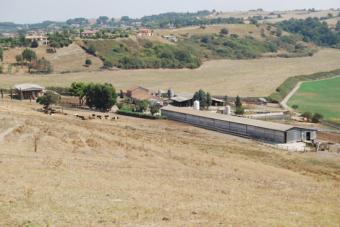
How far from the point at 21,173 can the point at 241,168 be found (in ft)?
41.8

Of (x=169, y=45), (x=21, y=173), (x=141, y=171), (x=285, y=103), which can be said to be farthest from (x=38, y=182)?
(x=169, y=45)

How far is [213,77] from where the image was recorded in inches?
3804

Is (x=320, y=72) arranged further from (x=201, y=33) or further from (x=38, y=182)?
(x=38, y=182)

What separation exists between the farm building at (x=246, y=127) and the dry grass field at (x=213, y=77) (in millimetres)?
26027

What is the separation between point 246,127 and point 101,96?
15.9 metres

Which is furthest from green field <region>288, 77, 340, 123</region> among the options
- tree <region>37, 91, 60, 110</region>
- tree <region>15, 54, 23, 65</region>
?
tree <region>15, 54, 23, 65</region>

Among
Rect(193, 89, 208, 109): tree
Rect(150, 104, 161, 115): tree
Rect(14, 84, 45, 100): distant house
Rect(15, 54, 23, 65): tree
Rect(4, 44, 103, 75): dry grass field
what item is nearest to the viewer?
Rect(150, 104, 161, 115): tree

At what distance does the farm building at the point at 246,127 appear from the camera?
139 ft

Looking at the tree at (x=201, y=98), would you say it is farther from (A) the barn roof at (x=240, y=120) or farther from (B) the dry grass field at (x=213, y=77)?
(B) the dry grass field at (x=213, y=77)

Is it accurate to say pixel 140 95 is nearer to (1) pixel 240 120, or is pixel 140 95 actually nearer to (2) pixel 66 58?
(1) pixel 240 120

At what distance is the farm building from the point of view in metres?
42.4

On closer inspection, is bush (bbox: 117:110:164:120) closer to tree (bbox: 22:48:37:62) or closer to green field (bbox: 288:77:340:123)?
green field (bbox: 288:77:340:123)

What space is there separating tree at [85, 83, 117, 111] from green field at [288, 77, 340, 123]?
881 inches

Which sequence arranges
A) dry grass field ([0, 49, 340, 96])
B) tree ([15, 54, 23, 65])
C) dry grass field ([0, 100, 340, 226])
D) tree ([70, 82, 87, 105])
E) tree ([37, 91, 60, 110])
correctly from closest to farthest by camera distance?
dry grass field ([0, 100, 340, 226]) → tree ([37, 91, 60, 110]) → tree ([70, 82, 87, 105]) → dry grass field ([0, 49, 340, 96]) → tree ([15, 54, 23, 65])
